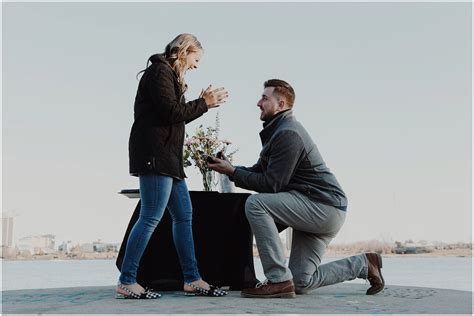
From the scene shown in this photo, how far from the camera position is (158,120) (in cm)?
288

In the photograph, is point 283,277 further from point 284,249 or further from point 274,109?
point 274,109

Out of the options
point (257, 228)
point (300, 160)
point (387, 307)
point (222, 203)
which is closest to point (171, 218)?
point (222, 203)

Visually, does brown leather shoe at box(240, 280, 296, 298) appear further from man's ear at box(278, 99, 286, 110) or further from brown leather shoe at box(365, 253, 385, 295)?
man's ear at box(278, 99, 286, 110)

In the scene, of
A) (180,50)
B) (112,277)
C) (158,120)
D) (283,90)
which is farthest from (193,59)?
(112,277)

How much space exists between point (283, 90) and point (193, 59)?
50 centimetres

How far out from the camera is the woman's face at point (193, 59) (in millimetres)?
3016

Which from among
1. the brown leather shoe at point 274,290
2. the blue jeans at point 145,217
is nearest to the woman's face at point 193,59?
the blue jeans at point 145,217

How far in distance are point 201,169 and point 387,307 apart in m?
1.45

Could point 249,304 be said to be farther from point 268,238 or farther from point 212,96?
point 212,96

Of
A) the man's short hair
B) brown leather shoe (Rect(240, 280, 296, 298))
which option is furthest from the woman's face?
brown leather shoe (Rect(240, 280, 296, 298))

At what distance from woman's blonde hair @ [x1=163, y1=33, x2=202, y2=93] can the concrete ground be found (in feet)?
3.62

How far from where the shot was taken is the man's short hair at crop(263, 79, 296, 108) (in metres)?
3.05

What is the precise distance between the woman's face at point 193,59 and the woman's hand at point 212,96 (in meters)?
0.15

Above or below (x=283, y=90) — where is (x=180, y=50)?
above
